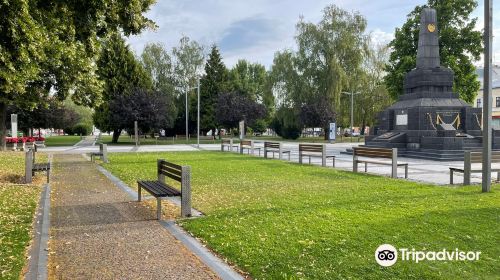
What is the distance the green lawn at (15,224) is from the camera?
4598 millimetres

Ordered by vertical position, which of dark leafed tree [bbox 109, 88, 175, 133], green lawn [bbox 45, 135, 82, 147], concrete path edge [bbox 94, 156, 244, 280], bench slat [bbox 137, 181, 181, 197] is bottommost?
concrete path edge [bbox 94, 156, 244, 280]

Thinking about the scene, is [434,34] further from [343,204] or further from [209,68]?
[209,68]

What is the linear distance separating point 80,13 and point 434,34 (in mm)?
22103

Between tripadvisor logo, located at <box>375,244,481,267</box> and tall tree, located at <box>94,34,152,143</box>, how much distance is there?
→ 138 feet

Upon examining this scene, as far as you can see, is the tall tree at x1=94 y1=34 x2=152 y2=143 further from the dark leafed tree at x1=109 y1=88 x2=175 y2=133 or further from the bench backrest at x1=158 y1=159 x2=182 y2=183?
the bench backrest at x1=158 y1=159 x2=182 y2=183

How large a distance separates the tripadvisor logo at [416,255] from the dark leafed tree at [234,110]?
1929 inches

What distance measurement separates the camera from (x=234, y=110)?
53719mm

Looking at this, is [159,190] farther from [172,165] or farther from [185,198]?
[172,165]

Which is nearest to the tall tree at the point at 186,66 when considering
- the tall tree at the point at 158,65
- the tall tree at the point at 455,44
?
the tall tree at the point at 158,65

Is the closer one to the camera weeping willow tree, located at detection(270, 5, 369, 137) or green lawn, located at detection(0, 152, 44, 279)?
green lawn, located at detection(0, 152, 44, 279)

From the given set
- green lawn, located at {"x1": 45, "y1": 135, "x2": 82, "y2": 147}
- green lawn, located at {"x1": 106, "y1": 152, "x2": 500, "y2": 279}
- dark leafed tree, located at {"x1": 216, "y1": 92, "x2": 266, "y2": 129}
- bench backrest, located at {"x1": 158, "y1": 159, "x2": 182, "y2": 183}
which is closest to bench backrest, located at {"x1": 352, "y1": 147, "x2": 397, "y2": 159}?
green lawn, located at {"x1": 106, "y1": 152, "x2": 500, "y2": 279}

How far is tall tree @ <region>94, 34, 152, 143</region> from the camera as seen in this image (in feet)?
148

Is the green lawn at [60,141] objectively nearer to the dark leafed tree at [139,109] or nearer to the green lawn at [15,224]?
the dark leafed tree at [139,109]

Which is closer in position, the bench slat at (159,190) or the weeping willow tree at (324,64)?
the bench slat at (159,190)
